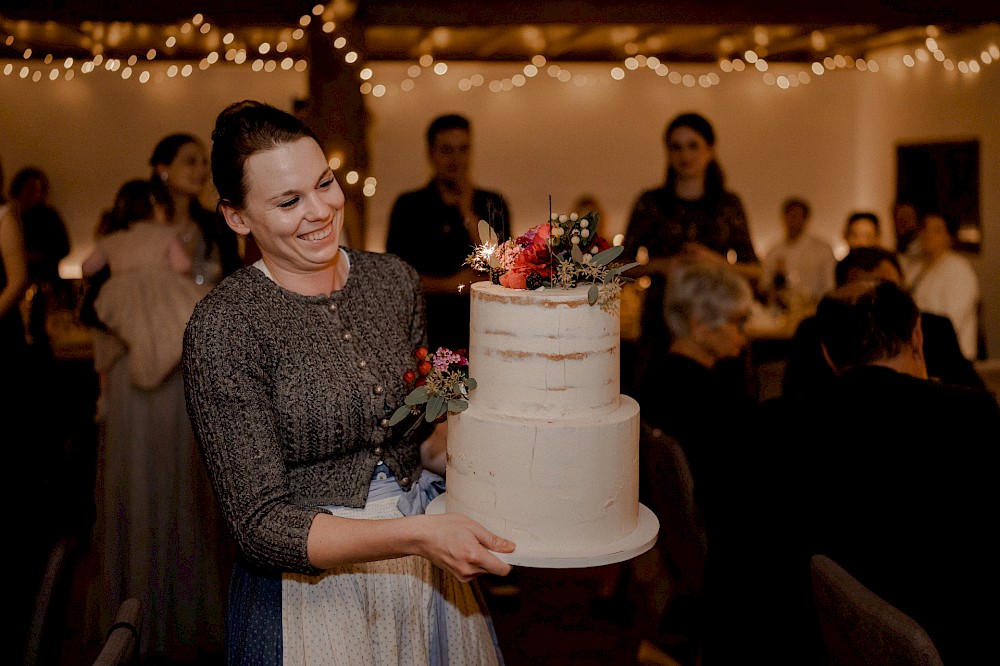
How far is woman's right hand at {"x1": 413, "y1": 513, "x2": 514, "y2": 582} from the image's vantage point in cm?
144

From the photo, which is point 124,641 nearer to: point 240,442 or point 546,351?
point 240,442

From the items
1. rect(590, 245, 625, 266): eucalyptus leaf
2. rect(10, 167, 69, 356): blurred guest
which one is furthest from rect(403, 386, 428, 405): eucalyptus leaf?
rect(10, 167, 69, 356): blurred guest

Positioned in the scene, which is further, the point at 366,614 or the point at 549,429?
the point at 366,614

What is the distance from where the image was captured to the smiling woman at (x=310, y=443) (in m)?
1.52

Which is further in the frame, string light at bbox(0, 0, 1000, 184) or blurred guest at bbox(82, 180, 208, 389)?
string light at bbox(0, 0, 1000, 184)

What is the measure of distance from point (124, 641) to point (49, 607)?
1.32ft

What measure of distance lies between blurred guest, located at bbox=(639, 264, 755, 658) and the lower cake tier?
4.45 feet

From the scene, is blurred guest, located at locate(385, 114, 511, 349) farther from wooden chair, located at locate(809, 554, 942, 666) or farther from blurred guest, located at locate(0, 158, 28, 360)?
wooden chair, located at locate(809, 554, 942, 666)

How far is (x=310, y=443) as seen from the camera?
1.63m

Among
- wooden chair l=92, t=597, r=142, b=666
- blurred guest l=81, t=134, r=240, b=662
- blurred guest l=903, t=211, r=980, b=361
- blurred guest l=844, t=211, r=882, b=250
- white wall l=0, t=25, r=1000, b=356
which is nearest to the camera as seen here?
wooden chair l=92, t=597, r=142, b=666

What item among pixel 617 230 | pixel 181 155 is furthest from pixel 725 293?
pixel 617 230

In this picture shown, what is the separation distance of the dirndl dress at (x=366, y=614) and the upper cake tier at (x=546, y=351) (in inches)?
12.6

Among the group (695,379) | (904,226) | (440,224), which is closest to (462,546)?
(695,379)

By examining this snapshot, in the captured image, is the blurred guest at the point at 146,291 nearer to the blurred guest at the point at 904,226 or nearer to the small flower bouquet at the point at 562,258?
the small flower bouquet at the point at 562,258
